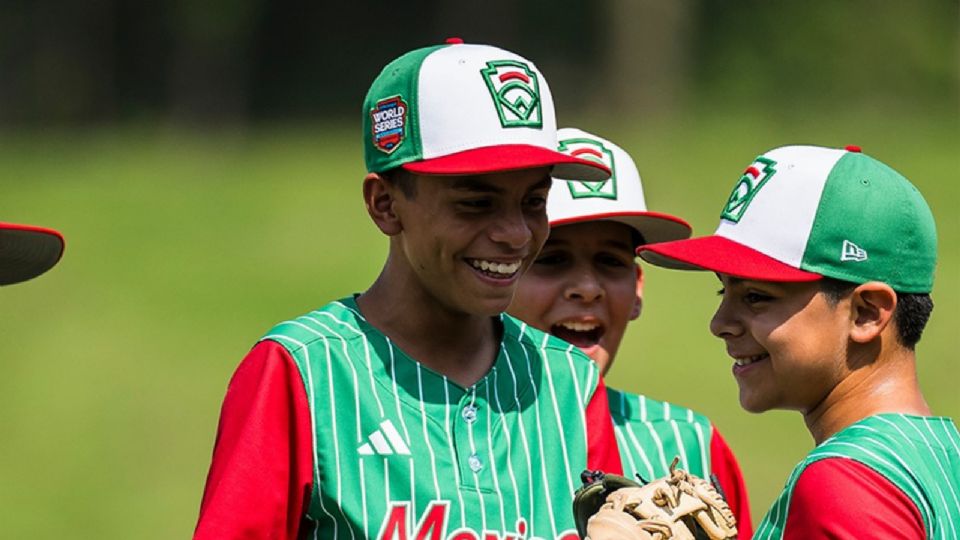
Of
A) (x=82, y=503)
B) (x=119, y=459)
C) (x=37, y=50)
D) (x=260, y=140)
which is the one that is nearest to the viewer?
(x=82, y=503)

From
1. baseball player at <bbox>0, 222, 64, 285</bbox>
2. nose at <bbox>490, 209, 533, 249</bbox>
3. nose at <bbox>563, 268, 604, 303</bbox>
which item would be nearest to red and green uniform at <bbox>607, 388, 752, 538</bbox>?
nose at <bbox>563, 268, 604, 303</bbox>

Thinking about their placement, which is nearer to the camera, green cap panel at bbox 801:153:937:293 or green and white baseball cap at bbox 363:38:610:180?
green cap panel at bbox 801:153:937:293

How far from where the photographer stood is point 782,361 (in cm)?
338

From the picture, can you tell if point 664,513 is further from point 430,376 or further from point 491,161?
point 491,161

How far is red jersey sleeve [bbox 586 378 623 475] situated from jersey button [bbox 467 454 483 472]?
0.27m

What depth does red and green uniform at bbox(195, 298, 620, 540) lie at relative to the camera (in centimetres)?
332

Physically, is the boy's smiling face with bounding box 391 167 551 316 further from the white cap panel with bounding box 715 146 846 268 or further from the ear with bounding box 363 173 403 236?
the white cap panel with bounding box 715 146 846 268

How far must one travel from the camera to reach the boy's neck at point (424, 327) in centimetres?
363

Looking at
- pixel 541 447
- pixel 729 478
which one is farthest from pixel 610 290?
pixel 541 447

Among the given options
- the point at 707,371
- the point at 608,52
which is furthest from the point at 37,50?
the point at 707,371

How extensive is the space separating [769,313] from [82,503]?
27.9ft

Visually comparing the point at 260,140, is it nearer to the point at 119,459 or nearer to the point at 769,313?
the point at 119,459

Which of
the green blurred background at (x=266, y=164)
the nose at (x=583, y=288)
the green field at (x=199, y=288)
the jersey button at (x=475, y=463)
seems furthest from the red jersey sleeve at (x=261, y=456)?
the green blurred background at (x=266, y=164)

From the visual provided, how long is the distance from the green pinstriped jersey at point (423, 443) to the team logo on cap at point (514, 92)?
0.53 metres
